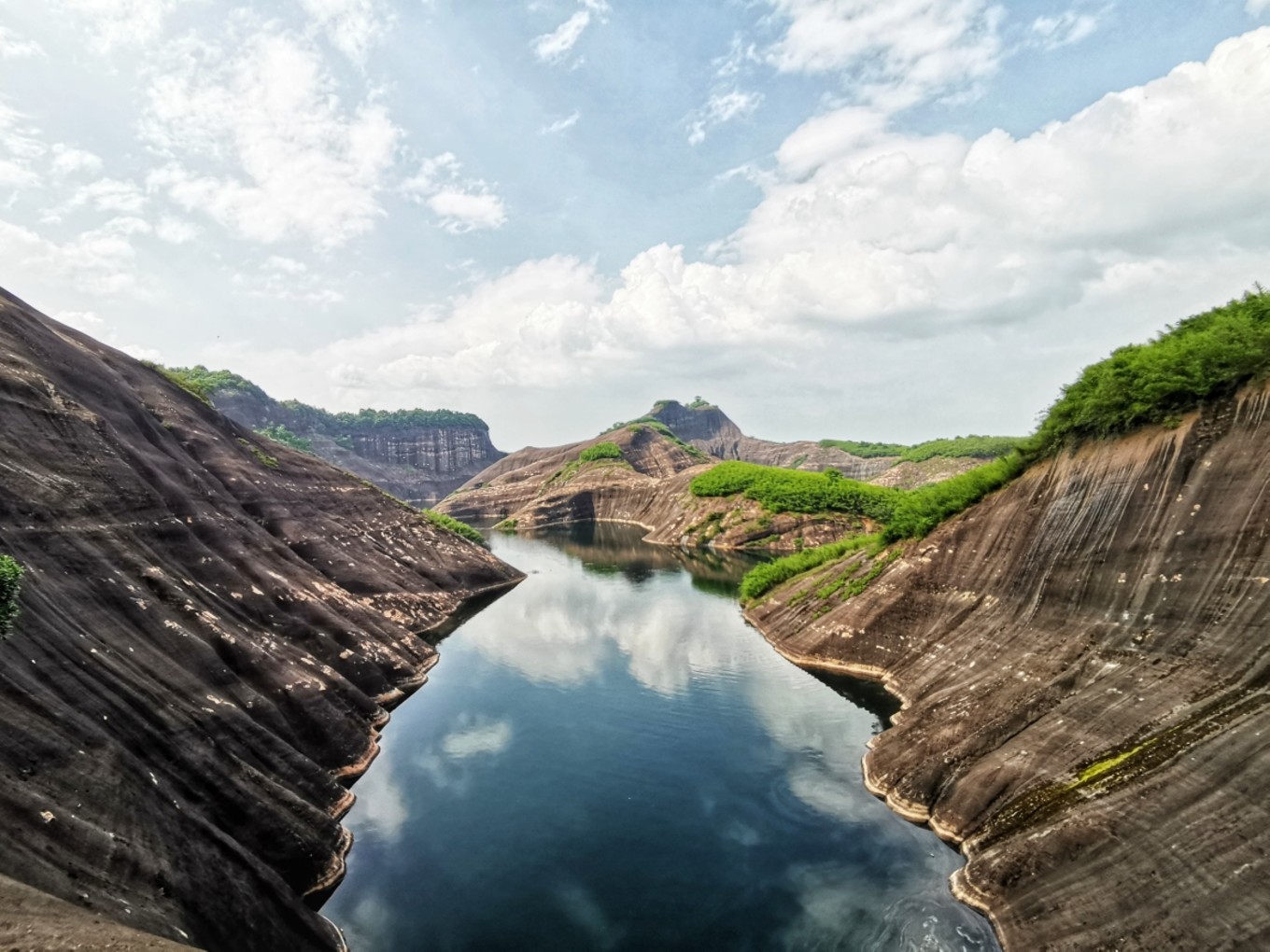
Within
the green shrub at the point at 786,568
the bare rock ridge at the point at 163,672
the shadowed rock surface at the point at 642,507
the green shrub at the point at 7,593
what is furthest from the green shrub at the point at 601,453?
the green shrub at the point at 7,593

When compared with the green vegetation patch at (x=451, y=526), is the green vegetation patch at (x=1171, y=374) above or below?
above

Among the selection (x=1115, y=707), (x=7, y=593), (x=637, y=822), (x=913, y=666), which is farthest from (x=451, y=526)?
(x=1115, y=707)

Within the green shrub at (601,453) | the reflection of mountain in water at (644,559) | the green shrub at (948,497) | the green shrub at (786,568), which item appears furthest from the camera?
the green shrub at (601,453)

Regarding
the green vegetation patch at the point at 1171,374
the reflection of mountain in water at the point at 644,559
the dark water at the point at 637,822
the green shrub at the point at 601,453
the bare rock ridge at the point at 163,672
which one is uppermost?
the green shrub at the point at 601,453

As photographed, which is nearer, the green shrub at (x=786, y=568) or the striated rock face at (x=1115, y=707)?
the striated rock face at (x=1115, y=707)

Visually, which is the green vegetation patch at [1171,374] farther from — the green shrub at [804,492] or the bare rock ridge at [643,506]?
the green shrub at [804,492]

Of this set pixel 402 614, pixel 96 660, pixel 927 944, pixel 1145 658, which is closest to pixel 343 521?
pixel 402 614
